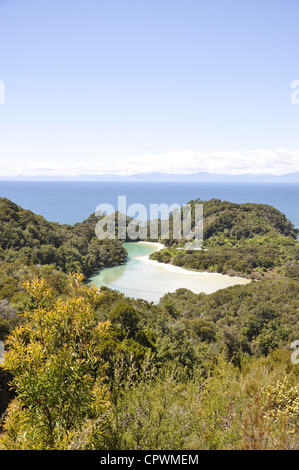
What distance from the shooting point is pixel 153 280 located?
32.3 meters

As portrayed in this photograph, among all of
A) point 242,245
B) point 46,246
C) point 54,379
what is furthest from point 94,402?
point 242,245

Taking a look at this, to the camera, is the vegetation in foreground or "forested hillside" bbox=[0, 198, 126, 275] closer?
the vegetation in foreground

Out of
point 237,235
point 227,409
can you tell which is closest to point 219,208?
point 237,235

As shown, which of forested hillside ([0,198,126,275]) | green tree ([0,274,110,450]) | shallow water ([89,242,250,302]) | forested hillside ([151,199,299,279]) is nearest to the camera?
green tree ([0,274,110,450])

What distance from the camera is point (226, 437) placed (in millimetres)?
4070

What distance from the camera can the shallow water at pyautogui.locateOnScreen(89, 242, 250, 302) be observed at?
28.5m

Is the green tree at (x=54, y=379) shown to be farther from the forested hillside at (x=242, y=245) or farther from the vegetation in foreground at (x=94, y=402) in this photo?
the forested hillside at (x=242, y=245)

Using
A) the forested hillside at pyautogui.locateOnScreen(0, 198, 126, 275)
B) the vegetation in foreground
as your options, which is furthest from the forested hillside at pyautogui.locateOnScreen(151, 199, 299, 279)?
the vegetation in foreground

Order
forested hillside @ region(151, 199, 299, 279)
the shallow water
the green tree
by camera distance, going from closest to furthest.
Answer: the green tree, the shallow water, forested hillside @ region(151, 199, 299, 279)

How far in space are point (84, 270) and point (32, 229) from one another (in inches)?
302

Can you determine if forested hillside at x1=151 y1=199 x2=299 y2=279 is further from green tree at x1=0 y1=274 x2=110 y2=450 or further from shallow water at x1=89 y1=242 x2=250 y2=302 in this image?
green tree at x1=0 y1=274 x2=110 y2=450

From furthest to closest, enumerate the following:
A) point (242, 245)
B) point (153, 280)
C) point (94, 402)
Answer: point (242, 245), point (153, 280), point (94, 402)

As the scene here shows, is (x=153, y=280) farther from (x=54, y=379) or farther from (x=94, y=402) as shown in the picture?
(x=54, y=379)

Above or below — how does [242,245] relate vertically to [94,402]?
below
